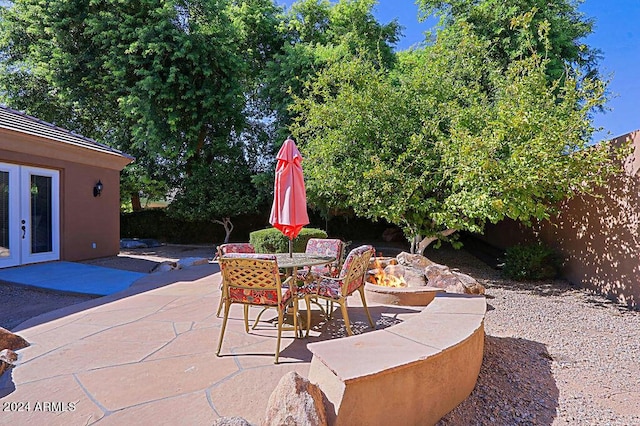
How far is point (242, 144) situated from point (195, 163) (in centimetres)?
212

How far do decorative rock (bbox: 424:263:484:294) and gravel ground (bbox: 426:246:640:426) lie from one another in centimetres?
49

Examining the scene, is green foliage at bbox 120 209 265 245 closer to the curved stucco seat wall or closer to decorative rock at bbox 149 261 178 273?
decorative rock at bbox 149 261 178 273

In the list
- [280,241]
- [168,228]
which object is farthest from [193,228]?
[280,241]

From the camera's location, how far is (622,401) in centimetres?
322

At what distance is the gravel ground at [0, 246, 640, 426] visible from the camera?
9.70ft

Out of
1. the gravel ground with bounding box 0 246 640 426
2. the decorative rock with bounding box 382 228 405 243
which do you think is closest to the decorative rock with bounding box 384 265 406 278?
the gravel ground with bounding box 0 246 640 426

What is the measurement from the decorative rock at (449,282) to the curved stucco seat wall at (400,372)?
212 cm

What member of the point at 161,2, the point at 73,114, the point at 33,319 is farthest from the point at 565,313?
the point at 73,114

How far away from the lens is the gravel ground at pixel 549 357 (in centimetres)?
296

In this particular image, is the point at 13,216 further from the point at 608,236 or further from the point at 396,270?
the point at 608,236

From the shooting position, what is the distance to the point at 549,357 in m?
4.09

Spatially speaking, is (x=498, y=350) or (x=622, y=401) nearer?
(x=622, y=401)

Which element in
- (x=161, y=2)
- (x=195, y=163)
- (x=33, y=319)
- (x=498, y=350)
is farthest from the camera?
(x=195, y=163)

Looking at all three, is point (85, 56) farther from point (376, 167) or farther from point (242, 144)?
point (376, 167)
